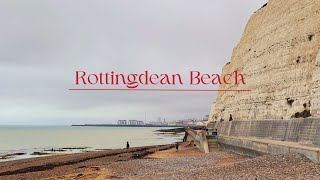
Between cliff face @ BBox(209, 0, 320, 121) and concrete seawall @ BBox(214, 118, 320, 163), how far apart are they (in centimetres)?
142

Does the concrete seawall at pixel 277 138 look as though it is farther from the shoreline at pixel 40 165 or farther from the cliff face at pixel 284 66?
the shoreline at pixel 40 165

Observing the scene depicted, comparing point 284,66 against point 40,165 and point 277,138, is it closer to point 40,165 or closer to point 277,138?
point 277,138

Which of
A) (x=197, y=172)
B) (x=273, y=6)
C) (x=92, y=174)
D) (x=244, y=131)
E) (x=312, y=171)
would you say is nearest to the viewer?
(x=312, y=171)

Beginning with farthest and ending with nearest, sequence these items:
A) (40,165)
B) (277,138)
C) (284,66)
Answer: (40,165), (284,66), (277,138)

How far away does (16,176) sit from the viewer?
3350 cm

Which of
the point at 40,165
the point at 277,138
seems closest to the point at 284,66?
the point at 277,138

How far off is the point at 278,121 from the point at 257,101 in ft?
32.4

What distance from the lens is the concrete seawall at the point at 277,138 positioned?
72.3 feet

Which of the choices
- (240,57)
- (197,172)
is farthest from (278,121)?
(240,57)

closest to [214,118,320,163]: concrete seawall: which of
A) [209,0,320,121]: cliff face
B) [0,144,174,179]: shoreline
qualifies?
[209,0,320,121]: cliff face

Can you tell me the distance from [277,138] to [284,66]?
9.29 m

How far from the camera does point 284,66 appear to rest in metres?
35.4

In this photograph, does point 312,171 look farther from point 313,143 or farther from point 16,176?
point 16,176

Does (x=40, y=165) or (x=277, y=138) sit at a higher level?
(x=277, y=138)
